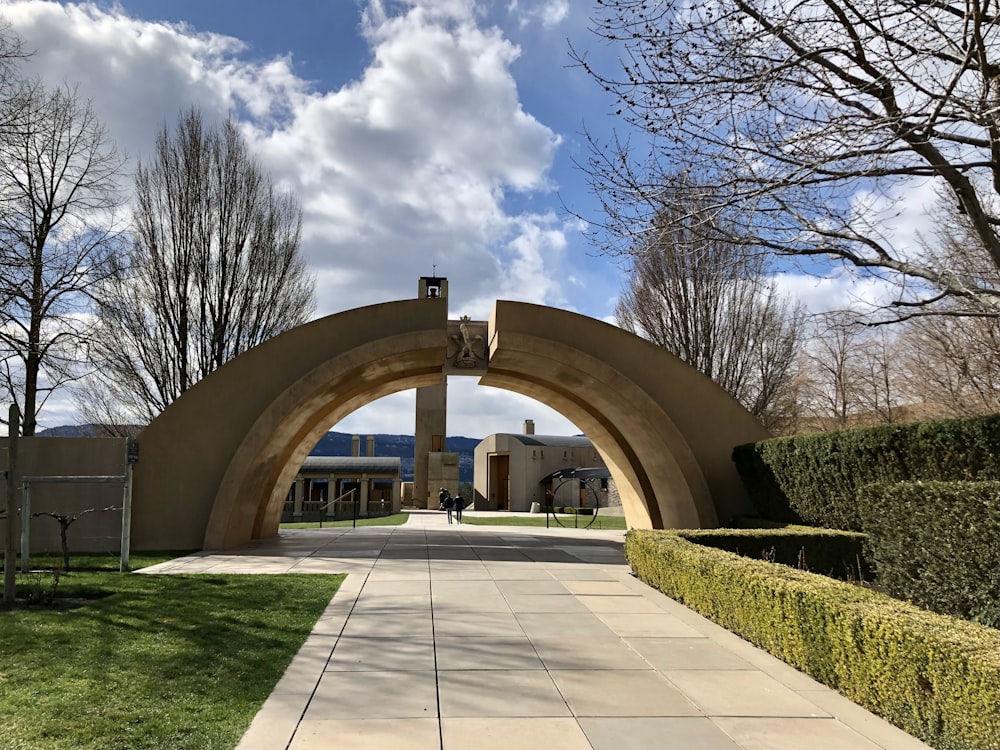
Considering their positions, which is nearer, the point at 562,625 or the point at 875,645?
the point at 875,645

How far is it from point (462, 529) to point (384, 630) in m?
16.2

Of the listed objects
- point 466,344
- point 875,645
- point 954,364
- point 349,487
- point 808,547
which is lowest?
point 349,487

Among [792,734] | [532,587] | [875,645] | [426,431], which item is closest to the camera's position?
[792,734]

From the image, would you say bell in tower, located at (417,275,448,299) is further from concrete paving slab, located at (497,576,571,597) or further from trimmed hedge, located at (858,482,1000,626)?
trimmed hedge, located at (858,482,1000,626)

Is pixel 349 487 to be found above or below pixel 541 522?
above

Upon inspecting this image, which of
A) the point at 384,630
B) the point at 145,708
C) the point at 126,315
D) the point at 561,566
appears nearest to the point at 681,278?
the point at 561,566

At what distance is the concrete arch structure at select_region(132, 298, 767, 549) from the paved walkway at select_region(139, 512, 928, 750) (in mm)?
6019

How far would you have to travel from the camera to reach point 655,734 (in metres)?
4.70

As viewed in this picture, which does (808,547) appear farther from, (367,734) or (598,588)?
(367,734)

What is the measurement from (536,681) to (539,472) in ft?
135

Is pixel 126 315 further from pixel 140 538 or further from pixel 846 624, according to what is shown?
pixel 846 624

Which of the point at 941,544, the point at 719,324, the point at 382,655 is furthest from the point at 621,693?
the point at 719,324

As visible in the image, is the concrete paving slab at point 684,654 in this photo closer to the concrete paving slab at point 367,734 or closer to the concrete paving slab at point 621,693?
the concrete paving slab at point 621,693

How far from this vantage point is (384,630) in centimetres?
762
